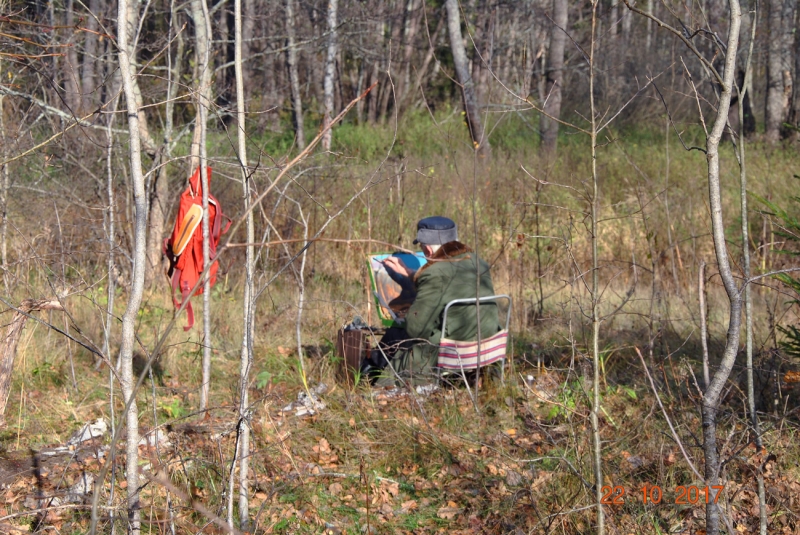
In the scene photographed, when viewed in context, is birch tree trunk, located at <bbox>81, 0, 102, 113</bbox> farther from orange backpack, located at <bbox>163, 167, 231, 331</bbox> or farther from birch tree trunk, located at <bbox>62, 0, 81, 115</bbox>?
orange backpack, located at <bbox>163, 167, 231, 331</bbox>

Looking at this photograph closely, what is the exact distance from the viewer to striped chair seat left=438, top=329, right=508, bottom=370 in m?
4.73

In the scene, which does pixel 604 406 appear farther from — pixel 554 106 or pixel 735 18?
pixel 554 106

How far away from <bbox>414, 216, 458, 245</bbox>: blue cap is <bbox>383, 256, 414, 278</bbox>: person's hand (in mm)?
566

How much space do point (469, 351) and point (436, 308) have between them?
34 centimetres

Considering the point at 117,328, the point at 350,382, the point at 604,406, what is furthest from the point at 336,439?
the point at 117,328

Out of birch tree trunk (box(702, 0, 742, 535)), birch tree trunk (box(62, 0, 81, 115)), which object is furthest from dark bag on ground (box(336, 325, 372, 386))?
birch tree trunk (box(702, 0, 742, 535))

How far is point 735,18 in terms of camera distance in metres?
2.18

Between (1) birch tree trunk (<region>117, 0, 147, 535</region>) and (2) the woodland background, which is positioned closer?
(1) birch tree trunk (<region>117, 0, 147, 535</region>)

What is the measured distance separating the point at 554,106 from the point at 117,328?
10.1m

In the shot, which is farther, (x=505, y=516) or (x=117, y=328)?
(x=117, y=328)

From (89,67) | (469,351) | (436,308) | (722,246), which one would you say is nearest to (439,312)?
(436,308)

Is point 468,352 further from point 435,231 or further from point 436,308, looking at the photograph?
point 435,231

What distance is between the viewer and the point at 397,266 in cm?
554

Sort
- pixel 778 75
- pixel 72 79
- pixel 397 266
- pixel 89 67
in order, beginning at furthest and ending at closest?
pixel 778 75 → pixel 89 67 → pixel 397 266 → pixel 72 79
